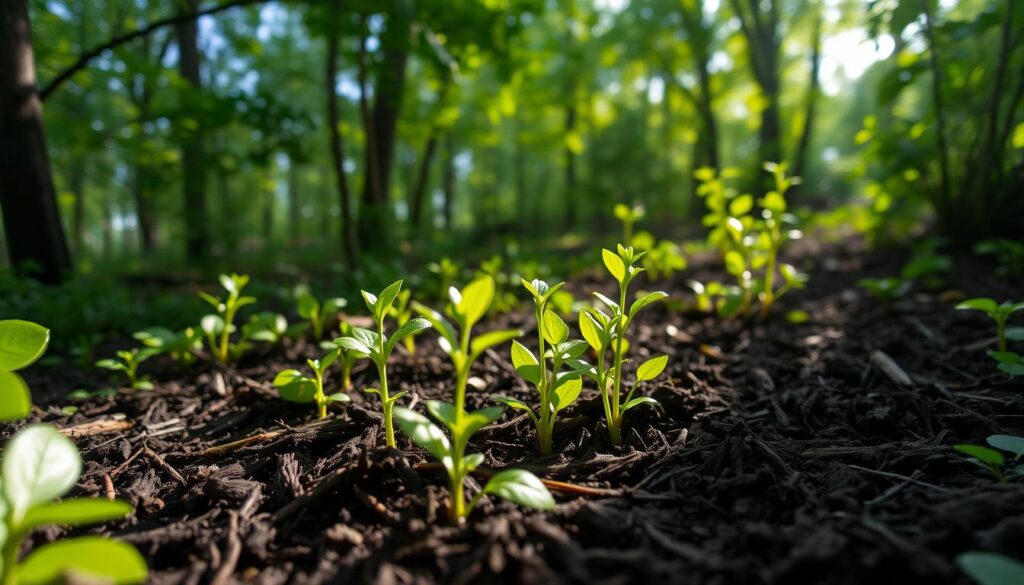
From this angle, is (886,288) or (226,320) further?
(886,288)

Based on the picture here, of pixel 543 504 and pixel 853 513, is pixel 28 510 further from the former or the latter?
Answer: pixel 853 513

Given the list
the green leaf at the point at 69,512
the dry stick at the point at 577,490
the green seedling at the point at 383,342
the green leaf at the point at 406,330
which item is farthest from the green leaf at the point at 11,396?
the dry stick at the point at 577,490

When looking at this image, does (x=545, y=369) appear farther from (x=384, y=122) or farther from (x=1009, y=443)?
(x=384, y=122)

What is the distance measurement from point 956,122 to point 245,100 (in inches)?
254

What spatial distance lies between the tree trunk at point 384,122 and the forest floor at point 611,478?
10.6 ft

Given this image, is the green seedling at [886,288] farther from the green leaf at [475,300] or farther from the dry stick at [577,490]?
the green leaf at [475,300]

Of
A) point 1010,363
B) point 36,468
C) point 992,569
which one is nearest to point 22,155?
point 36,468

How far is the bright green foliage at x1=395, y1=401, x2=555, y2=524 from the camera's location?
2.91 ft

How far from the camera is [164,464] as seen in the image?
1.32 meters

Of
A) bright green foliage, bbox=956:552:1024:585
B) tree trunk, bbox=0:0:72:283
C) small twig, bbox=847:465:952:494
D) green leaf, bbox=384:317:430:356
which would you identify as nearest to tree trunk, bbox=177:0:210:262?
tree trunk, bbox=0:0:72:283

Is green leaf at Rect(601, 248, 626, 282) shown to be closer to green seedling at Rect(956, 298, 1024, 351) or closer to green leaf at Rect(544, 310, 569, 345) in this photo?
green leaf at Rect(544, 310, 569, 345)

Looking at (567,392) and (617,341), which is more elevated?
(617,341)

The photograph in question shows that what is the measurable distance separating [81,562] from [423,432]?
1.74 feet

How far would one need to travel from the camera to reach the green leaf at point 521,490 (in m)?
0.87
